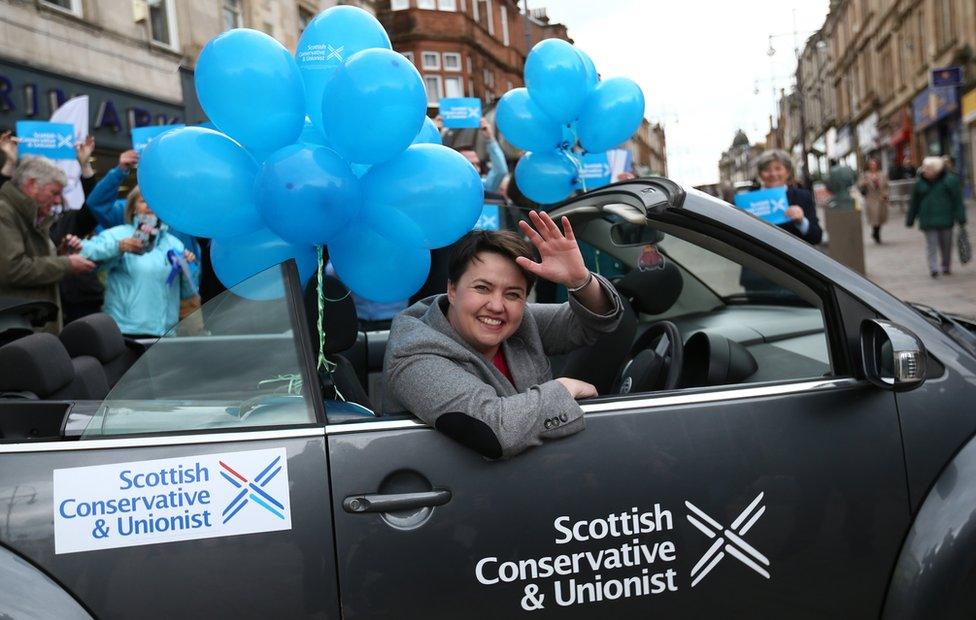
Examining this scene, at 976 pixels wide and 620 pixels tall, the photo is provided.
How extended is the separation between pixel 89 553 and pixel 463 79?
125ft

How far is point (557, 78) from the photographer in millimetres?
5543

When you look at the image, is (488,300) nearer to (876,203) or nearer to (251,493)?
(251,493)

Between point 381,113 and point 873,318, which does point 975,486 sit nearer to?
point 873,318

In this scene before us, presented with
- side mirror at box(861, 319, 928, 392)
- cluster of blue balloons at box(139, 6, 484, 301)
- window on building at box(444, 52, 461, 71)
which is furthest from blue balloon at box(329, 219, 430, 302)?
window on building at box(444, 52, 461, 71)

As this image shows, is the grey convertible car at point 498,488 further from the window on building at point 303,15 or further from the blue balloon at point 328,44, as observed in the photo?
the window on building at point 303,15

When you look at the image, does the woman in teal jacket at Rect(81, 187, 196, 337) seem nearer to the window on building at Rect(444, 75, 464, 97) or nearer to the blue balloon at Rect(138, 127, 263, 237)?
the blue balloon at Rect(138, 127, 263, 237)

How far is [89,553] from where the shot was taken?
1.68m

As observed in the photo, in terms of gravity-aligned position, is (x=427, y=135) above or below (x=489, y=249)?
above

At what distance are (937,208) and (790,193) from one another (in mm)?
5853

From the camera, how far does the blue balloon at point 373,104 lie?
2.23 metres

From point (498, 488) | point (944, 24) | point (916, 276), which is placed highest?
point (944, 24)

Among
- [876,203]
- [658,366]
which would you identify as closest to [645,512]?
[658,366]

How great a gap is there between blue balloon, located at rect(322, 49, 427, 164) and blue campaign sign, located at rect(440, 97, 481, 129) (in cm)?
753

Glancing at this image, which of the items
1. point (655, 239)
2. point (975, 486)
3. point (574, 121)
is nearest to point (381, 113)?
point (655, 239)
